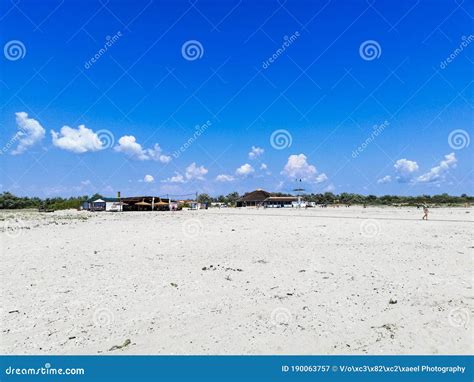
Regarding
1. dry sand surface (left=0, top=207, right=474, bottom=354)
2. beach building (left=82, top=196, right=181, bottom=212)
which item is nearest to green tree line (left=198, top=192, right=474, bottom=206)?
beach building (left=82, top=196, right=181, bottom=212)

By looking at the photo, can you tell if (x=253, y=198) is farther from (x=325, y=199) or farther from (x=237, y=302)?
(x=237, y=302)

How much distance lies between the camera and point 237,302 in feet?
23.7

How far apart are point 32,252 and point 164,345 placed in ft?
30.4

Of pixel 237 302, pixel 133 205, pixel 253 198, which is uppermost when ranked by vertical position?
pixel 253 198

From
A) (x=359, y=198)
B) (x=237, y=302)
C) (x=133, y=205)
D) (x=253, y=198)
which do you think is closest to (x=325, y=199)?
(x=359, y=198)

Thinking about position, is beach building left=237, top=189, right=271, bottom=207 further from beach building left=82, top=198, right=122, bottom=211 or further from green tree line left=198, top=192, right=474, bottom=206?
beach building left=82, top=198, right=122, bottom=211

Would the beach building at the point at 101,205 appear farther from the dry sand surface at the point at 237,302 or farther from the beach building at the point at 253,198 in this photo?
the dry sand surface at the point at 237,302

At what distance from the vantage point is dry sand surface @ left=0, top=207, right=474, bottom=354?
18.0 ft

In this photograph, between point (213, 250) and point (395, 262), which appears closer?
point (395, 262)

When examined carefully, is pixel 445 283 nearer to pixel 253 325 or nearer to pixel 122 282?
pixel 253 325

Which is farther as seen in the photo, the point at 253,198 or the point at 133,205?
the point at 253,198

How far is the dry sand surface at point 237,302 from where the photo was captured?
5488 millimetres

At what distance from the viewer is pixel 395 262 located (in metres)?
10.8
